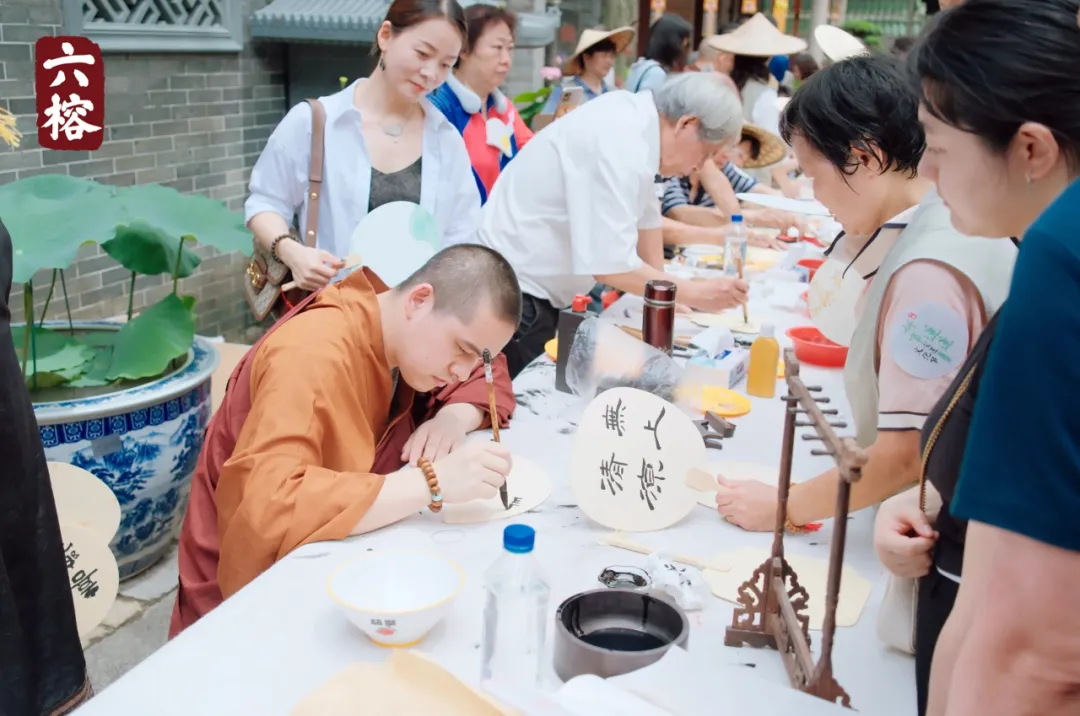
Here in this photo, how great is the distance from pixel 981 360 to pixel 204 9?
14.2 ft

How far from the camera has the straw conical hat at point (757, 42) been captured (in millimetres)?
5305

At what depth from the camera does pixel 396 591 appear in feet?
3.88

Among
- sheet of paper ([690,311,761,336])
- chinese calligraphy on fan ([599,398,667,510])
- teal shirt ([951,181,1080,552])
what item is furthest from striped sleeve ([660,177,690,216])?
teal shirt ([951,181,1080,552])

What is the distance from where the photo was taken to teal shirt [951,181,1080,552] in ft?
1.96

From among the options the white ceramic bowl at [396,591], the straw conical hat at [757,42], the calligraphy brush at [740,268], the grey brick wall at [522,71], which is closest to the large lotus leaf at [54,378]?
the white ceramic bowl at [396,591]

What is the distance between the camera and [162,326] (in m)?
2.56

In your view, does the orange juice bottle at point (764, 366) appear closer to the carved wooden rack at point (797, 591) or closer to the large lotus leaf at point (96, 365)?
the carved wooden rack at point (797, 591)

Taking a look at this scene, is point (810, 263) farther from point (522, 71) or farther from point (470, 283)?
point (522, 71)

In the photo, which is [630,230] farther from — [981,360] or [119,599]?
[119,599]

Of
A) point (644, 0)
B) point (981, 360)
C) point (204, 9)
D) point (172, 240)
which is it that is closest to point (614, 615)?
point (981, 360)

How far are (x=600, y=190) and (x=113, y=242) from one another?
1.41 meters

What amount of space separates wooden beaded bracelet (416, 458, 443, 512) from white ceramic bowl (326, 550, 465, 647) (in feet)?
0.61

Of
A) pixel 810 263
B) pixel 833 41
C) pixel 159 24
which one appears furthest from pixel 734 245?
pixel 159 24

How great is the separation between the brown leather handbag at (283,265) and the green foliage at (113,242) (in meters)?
0.14
